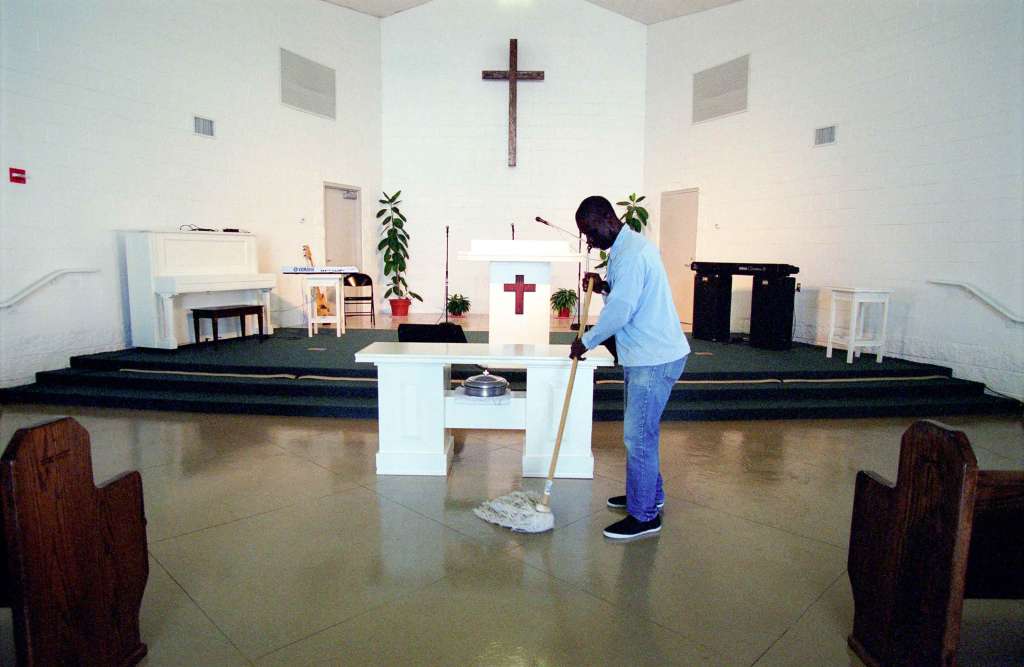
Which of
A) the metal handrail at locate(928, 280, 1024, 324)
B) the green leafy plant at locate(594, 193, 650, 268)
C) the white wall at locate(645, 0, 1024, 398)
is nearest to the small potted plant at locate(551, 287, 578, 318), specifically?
the green leafy plant at locate(594, 193, 650, 268)

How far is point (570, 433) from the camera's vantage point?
3.66 metres

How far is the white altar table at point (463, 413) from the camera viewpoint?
3.63 m

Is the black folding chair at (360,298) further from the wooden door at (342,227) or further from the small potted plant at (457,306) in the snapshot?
the small potted plant at (457,306)

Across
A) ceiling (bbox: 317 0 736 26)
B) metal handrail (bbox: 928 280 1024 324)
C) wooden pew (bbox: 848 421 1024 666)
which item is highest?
ceiling (bbox: 317 0 736 26)

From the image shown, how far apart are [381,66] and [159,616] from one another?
9523 mm

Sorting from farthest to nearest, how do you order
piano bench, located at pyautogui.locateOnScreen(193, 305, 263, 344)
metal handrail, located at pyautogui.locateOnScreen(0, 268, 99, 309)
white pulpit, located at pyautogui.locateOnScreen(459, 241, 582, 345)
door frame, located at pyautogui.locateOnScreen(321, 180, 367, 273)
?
door frame, located at pyautogui.locateOnScreen(321, 180, 367, 273), piano bench, located at pyautogui.locateOnScreen(193, 305, 263, 344), metal handrail, located at pyautogui.locateOnScreen(0, 268, 99, 309), white pulpit, located at pyautogui.locateOnScreen(459, 241, 582, 345)

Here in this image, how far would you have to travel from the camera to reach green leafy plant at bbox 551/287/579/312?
9852mm

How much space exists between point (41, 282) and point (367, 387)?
3.34 meters

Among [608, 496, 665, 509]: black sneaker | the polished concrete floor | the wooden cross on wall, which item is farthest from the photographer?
the wooden cross on wall

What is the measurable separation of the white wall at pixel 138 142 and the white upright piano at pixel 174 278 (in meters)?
0.25

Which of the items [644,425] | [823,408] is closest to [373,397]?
[644,425]

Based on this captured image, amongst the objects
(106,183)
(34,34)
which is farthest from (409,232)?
(34,34)

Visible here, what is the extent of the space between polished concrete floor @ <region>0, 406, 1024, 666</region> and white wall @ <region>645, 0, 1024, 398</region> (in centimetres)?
235

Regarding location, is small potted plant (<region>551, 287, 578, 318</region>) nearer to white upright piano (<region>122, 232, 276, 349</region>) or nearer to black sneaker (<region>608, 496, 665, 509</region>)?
white upright piano (<region>122, 232, 276, 349</region>)
